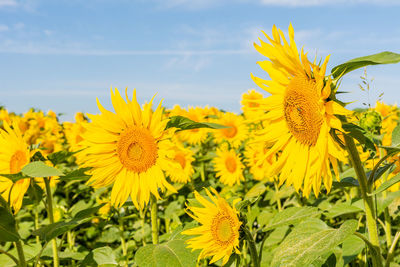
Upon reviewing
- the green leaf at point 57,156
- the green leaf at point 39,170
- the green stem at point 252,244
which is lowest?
the green stem at point 252,244

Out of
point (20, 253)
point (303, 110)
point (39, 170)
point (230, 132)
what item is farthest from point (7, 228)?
Answer: point (230, 132)

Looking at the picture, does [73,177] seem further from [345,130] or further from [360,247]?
[360,247]

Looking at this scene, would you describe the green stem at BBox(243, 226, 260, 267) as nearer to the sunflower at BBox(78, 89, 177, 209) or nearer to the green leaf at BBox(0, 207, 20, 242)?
the sunflower at BBox(78, 89, 177, 209)

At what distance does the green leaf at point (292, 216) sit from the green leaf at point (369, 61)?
0.65 metres

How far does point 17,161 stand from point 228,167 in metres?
2.42

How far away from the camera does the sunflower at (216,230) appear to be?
1.73m

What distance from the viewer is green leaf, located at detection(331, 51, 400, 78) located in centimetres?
114

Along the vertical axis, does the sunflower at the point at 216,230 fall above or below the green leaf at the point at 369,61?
below

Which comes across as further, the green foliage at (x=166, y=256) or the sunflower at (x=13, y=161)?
the sunflower at (x=13, y=161)

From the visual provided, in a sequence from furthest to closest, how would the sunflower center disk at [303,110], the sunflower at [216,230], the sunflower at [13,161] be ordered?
the sunflower at [13,161] → the sunflower at [216,230] → the sunflower center disk at [303,110]

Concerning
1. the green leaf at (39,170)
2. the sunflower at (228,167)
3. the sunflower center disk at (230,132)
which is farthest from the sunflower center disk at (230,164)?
the green leaf at (39,170)

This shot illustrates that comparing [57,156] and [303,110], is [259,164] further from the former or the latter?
[57,156]

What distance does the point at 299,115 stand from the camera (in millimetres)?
1540

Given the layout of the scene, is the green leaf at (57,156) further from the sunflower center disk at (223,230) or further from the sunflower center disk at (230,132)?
the sunflower center disk at (230,132)
